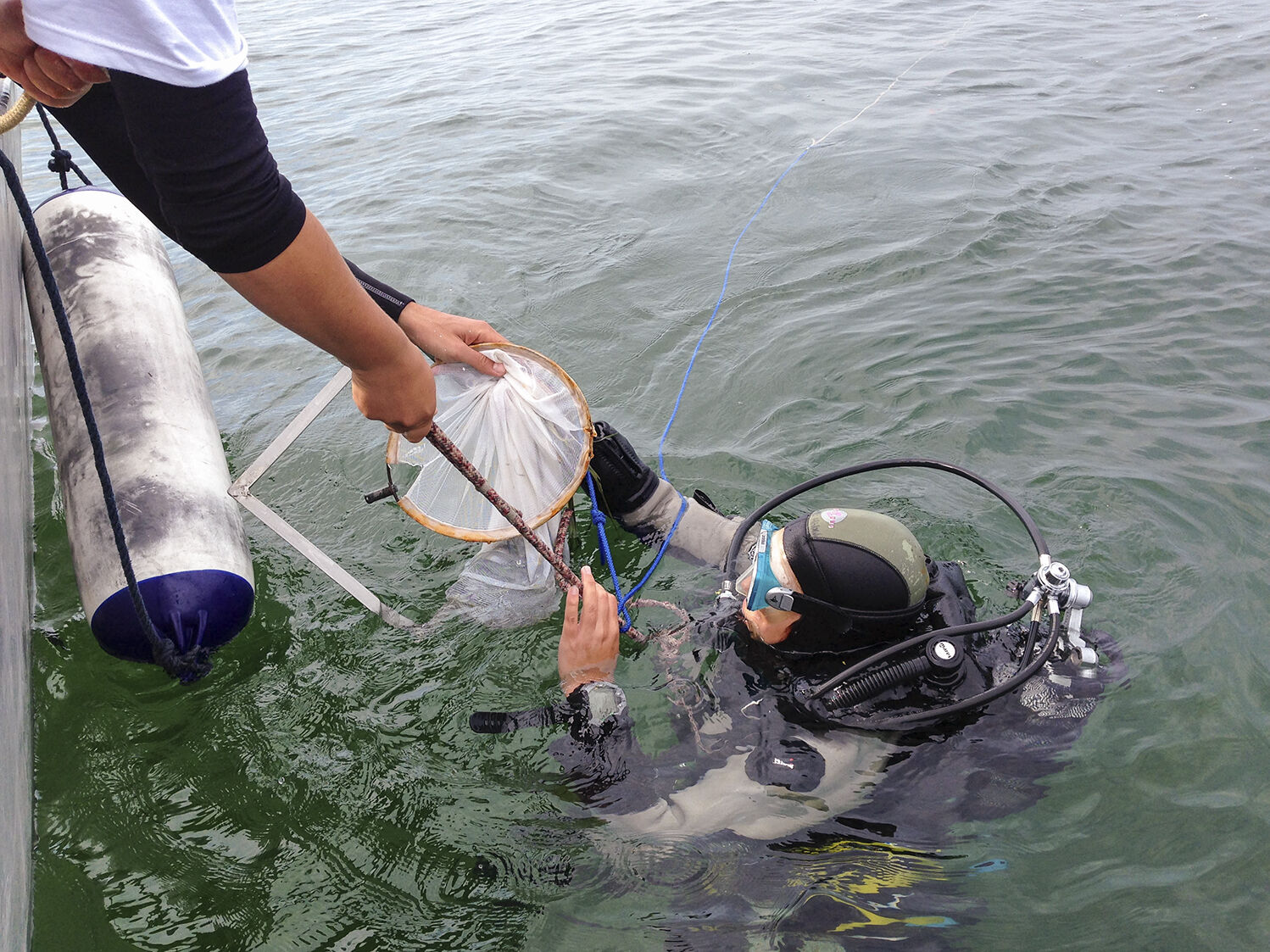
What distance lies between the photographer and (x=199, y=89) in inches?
53.6

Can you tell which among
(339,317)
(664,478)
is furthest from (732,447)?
(339,317)

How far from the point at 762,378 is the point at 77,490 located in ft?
11.5

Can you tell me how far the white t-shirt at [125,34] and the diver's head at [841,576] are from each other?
206 cm

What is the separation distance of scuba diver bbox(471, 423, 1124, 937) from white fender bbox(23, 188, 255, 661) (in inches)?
44.9

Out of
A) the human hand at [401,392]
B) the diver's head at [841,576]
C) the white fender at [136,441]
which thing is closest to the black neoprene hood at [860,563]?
the diver's head at [841,576]

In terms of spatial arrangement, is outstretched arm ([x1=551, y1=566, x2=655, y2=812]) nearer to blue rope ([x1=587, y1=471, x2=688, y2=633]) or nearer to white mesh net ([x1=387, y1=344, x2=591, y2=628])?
blue rope ([x1=587, y1=471, x2=688, y2=633])

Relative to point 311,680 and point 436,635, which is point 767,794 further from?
point 311,680

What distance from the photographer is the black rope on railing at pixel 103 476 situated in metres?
2.34

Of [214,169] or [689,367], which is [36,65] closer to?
[214,169]

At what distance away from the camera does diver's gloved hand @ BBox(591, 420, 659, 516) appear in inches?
147

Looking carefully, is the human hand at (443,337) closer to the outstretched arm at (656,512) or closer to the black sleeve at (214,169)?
the outstretched arm at (656,512)

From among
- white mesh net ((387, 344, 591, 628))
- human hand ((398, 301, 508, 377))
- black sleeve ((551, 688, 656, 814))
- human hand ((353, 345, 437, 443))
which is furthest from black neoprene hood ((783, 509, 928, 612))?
human hand ((398, 301, 508, 377))

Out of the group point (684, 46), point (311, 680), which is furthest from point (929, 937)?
point (684, 46)

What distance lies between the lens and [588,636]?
120 inches
